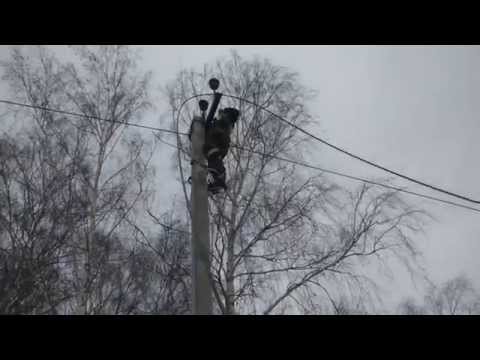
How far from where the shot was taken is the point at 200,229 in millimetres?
2930

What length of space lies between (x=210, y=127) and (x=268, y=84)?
687 centimetres

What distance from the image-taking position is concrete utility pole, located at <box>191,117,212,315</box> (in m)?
2.66

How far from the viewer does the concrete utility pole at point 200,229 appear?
2.66 m

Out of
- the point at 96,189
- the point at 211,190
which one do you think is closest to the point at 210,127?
the point at 211,190

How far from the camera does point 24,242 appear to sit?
8180mm
